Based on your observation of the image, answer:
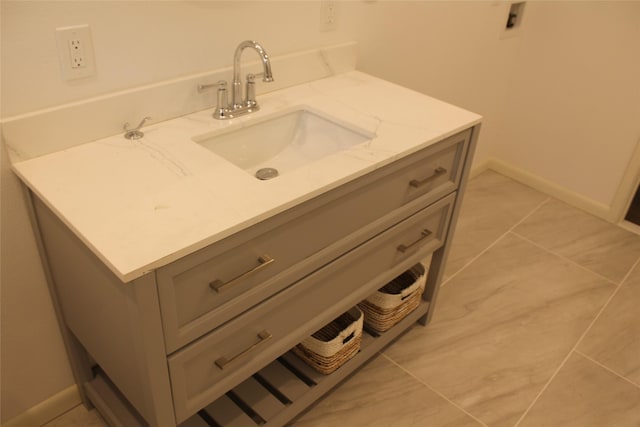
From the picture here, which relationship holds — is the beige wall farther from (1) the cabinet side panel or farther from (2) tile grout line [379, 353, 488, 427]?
(2) tile grout line [379, 353, 488, 427]

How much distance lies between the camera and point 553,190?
2.92m

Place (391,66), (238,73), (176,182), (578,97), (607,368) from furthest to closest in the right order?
(578,97)
(391,66)
(607,368)
(238,73)
(176,182)

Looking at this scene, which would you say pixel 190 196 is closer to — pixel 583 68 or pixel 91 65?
pixel 91 65

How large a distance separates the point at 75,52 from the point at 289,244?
0.64 metres

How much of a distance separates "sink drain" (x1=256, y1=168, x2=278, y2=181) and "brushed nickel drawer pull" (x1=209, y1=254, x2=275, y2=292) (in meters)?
0.37

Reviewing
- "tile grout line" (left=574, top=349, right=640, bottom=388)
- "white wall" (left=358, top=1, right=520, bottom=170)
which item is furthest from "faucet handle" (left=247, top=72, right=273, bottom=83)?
"tile grout line" (left=574, top=349, right=640, bottom=388)

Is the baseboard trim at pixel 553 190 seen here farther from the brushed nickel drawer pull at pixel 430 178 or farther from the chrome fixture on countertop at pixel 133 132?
the chrome fixture on countertop at pixel 133 132

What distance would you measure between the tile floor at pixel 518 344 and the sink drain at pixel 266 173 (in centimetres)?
75

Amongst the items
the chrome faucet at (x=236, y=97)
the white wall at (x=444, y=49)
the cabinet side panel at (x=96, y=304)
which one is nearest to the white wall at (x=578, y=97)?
the white wall at (x=444, y=49)

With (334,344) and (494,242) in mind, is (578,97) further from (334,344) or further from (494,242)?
(334,344)

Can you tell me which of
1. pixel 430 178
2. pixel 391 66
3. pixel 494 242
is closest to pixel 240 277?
pixel 430 178

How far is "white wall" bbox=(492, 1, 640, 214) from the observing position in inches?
97.5

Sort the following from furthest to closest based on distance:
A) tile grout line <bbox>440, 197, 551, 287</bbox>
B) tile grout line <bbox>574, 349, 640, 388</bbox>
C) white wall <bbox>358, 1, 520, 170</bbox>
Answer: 1. tile grout line <bbox>440, 197, 551, 287</bbox>
2. white wall <bbox>358, 1, 520, 170</bbox>
3. tile grout line <bbox>574, 349, 640, 388</bbox>

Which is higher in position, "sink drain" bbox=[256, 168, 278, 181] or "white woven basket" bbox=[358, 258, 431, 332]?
"sink drain" bbox=[256, 168, 278, 181]
